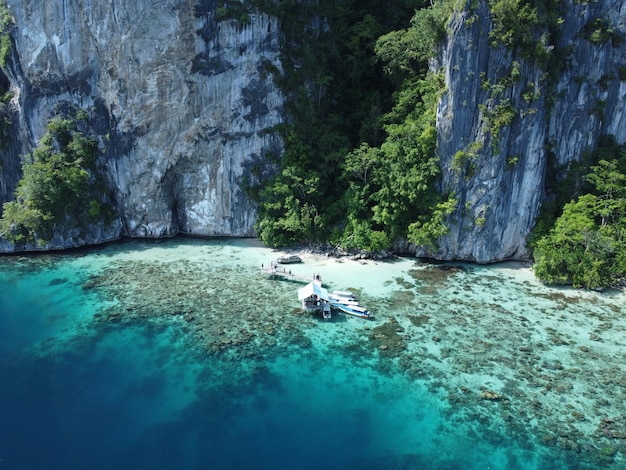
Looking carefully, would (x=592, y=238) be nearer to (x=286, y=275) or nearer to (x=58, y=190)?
(x=286, y=275)

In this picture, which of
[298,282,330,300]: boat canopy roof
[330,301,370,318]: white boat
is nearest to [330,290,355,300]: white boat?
[298,282,330,300]: boat canopy roof

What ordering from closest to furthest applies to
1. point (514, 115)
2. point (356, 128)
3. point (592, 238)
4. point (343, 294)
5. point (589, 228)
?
1. point (343, 294)
2. point (592, 238)
3. point (589, 228)
4. point (514, 115)
5. point (356, 128)

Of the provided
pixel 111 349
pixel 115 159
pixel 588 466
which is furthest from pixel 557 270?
pixel 115 159

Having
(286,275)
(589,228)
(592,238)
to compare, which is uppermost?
(589,228)

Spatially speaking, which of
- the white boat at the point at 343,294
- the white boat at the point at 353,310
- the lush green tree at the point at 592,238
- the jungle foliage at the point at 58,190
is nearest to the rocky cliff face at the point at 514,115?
the lush green tree at the point at 592,238

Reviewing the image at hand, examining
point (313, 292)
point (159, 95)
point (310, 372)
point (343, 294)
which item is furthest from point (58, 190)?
point (310, 372)

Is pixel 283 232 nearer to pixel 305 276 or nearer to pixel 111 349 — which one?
pixel 305 276
